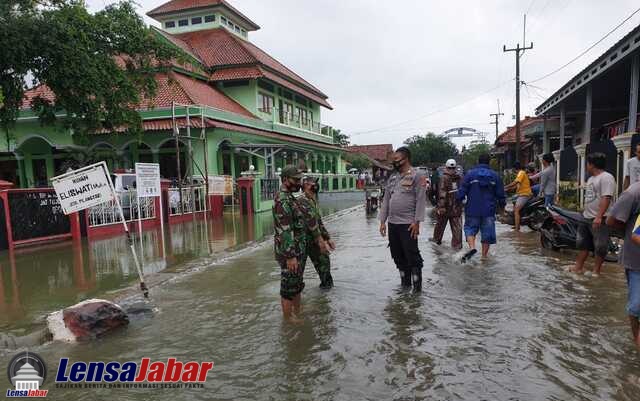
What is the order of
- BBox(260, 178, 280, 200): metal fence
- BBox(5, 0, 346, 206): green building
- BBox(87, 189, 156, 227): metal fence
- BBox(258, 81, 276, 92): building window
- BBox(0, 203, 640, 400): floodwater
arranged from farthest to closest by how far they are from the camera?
1. BBox(258, 81, 276, 92): building window
2. BBox(5, 0, 346, 206): green building
3. BBox(260, 178, 280, 200): metal fence
4. BBox(87, 189, 156, 227): metal fence
5. BBox(0, 203, 640, 400): floodwater

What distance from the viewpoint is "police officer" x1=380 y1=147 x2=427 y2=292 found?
17.5 ft

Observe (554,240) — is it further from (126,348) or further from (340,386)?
(126,348)

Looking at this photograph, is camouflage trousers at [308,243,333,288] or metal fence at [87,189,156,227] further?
metal fence at [87,189,156,227]

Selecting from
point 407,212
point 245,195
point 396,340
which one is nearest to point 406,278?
point 407,212

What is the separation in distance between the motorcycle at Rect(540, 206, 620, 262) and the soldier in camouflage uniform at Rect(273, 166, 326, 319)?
14.9 feet

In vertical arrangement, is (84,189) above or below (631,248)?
above

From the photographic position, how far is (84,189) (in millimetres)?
5551

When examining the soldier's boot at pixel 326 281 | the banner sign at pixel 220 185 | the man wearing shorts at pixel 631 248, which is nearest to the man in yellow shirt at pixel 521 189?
the soldier's boot at pixel 326 281

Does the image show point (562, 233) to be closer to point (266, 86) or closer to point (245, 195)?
point (245, 195)

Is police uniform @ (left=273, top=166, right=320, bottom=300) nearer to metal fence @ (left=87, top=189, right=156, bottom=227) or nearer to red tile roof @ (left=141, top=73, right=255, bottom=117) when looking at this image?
metal fence @ (left=87, top=189, right=156, bottom=227)

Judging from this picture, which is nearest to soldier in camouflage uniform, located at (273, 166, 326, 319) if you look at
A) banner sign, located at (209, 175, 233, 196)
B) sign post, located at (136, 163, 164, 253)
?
sign post, located at (136, 163, 164, 253)

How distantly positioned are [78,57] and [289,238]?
383 inches

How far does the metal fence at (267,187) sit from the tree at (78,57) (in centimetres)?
640

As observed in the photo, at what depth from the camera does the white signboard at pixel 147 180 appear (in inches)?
386
